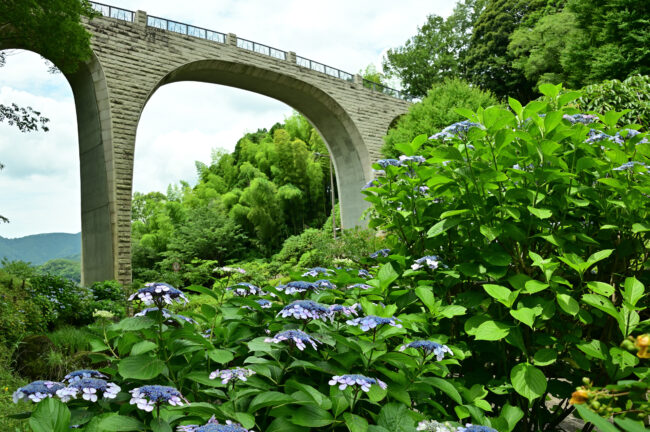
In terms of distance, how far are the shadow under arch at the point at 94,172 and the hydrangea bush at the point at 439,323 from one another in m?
7.75

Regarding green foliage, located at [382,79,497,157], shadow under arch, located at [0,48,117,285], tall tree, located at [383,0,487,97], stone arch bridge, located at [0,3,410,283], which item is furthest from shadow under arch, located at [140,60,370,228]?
tall tree, located at [383,0,487,97]

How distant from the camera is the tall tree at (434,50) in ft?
70.8

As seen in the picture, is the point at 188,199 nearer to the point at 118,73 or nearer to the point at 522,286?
the point at 118,73

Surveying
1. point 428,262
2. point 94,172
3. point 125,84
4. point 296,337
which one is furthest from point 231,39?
point 296,337

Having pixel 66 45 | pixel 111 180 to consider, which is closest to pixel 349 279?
pixel 66 45

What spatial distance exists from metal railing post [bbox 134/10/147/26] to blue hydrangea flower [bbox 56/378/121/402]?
10.2 meters

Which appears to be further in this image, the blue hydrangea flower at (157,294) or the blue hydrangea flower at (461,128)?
the blue hydrangea flower at (461,128)

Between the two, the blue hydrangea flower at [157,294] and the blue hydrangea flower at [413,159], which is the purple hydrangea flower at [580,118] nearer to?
the blue hydrangea flower at [413,159]

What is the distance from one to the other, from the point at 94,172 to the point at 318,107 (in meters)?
7.17

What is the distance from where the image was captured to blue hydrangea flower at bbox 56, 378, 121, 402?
2.86 feet

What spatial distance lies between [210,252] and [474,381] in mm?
20811

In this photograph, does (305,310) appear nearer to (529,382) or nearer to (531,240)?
(529,382)

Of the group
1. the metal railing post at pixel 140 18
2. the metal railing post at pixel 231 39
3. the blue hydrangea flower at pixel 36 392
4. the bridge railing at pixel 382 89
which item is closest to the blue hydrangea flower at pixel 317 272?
the blue hydrangea flower at pixel 36 392

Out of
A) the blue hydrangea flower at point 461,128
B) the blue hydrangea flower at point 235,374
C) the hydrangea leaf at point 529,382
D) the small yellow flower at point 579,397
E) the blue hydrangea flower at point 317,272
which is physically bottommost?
the hydrangea leaf at point 529,382
